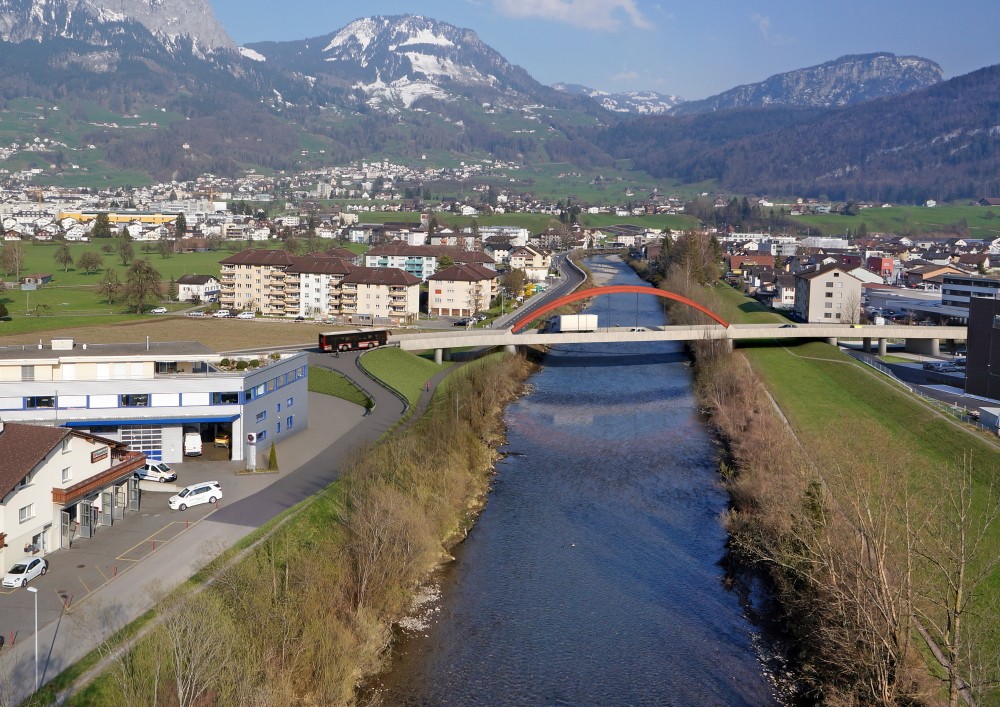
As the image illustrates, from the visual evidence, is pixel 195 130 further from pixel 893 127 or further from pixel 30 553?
pixel 30 553

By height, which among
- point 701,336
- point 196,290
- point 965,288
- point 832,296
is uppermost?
point 965,288

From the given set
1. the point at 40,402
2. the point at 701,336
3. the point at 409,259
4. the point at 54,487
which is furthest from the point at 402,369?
the point at 409,259

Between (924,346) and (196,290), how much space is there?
30370 millimetres

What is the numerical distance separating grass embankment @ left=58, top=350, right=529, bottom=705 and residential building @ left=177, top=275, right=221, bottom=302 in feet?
96.0

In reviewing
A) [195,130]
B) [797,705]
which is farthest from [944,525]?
[195,130]

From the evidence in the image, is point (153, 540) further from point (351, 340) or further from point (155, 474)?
point (351, 340)

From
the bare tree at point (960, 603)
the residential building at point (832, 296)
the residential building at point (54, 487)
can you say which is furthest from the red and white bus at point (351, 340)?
the bare tree at point (960, 603)

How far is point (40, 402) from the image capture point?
662 inches

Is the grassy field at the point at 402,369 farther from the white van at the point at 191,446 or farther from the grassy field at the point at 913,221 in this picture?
the grassy field at the point at 913,221

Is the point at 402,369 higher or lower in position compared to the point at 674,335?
lower

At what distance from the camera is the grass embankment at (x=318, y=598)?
359 inches

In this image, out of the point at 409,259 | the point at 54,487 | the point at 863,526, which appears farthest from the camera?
the point at 409,259

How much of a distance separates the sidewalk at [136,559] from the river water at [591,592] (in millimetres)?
2894

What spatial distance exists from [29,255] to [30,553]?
53214 millimetres
